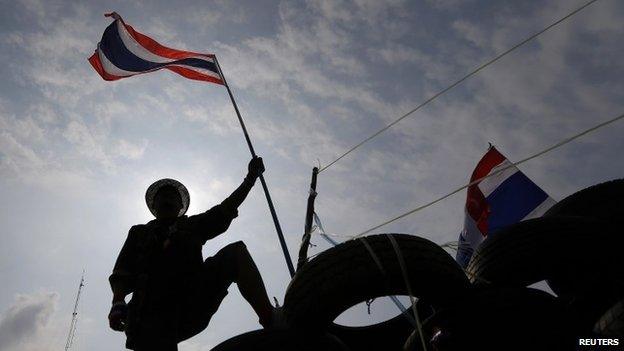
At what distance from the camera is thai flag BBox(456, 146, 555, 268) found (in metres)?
8.43

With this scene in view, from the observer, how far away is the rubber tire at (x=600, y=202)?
3.43m

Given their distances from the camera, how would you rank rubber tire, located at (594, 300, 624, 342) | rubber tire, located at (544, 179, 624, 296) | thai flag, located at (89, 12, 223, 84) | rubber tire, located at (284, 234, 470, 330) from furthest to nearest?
thai flag, located at (89, 12, 223, 84) → rubber tire, located at (544, 179, 624, 296) → rubber tire, located at (284, 234, 470, 330) → rubber tire, located at (594, 300, 624, 342)

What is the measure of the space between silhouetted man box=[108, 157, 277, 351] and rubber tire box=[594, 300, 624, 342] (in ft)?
5.95

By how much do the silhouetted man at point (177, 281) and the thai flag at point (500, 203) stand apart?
6.13m

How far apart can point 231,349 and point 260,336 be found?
0.57 ft

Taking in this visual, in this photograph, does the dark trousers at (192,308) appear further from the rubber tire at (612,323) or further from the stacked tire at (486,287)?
the rubber tire at (612,323)

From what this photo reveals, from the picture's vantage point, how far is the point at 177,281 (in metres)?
3.13

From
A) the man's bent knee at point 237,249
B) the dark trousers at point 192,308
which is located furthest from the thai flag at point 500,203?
the dark trousers at point 192,308

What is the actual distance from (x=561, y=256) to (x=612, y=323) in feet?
1.78

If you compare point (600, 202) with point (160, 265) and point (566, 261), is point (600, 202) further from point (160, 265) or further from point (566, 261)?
point (160, 265)

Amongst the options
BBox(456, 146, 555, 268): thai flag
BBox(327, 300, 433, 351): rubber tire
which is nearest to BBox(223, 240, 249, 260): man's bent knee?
BBox(327, 300, 433, 351): rubber tire

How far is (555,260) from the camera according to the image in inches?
103

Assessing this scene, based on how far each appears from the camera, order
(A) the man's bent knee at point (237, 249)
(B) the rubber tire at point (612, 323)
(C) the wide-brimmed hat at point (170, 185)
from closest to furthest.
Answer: (B) the rubber tire at point (612, 323), (A) the man's bent knee at point (237, 249), (C) the wide-brimmed hat at point (170, 185)

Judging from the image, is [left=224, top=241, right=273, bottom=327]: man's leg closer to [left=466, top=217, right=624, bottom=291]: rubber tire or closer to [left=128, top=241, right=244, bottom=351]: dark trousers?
[left=128, top=241, right=244, bottom=351]: dark trousers
